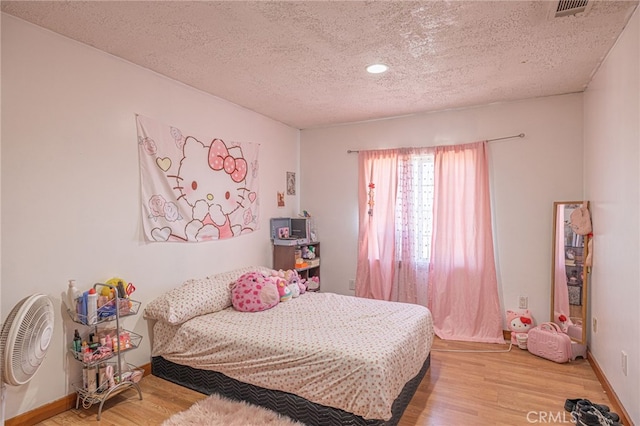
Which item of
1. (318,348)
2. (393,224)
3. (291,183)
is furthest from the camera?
(291,183)

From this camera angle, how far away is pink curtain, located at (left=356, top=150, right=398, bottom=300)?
401 centimetres

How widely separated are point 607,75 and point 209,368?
3.56 meters

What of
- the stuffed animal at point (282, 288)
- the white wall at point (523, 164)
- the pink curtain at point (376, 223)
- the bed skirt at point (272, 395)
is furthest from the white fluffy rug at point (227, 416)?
the white wall at point (523, 164)

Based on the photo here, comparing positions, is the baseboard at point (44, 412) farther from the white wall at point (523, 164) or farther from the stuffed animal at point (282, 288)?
the white wall at point (523, 164)

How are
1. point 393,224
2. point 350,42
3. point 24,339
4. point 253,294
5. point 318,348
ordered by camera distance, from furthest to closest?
1. point 393,224
2. point 253,294
3. point 350,42
4. point 318,348
5. point 24,339

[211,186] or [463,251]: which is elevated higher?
[211,186]

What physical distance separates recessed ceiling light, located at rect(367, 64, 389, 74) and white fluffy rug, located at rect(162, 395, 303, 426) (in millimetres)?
2522

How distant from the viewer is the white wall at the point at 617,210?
75.8 inches

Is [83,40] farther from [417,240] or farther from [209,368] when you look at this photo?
[417,240]

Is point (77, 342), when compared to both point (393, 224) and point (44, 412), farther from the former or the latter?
point (393, 224)

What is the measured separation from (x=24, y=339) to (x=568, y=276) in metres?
4.11

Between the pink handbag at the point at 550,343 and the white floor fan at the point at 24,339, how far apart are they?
12.3 feet

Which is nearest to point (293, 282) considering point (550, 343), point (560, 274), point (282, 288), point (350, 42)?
point (282, 288)

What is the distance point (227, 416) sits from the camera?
6.93 ft
